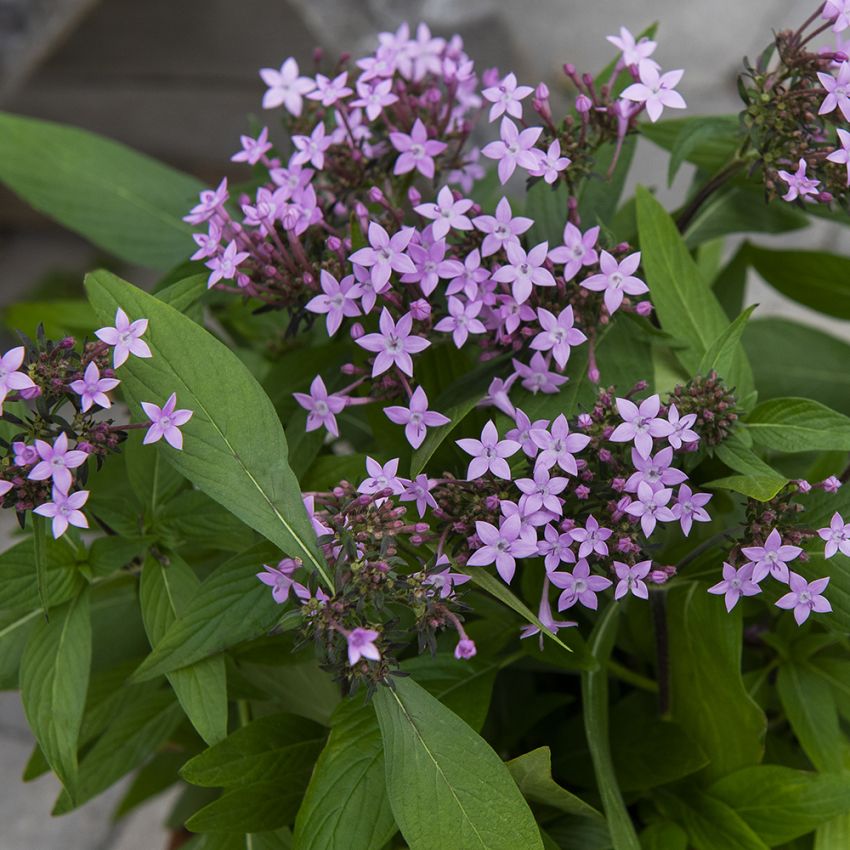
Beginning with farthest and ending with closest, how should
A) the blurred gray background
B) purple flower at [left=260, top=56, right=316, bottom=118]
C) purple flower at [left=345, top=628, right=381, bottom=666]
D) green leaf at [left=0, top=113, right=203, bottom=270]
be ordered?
the blurred gray background
green leaf at [left=0, top=113, right=203, bottom=270]
purple flower at [left=260, top=56, right=316, bottom=118]
purple flower at [left=345, top=628, right=381, bottom=666]

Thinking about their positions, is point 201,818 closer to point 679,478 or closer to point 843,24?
point 679,478

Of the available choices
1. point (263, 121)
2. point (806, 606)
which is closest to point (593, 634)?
point (806, 606)

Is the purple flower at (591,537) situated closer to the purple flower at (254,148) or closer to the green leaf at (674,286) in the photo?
the green leaf at (674,286)

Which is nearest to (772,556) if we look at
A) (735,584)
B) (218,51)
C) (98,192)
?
(735,584)

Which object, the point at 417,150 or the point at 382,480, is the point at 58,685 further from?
the point at 417,150

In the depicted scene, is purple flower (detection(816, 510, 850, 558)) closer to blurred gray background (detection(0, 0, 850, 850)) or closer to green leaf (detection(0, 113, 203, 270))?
green leaf (detection(0, 113, 203, 270))

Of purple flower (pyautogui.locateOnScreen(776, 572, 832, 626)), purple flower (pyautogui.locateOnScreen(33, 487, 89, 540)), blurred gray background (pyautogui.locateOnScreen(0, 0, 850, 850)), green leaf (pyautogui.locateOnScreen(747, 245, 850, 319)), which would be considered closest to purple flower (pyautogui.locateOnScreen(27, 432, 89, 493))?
purple flower (pyautogui.locateOnScreen(33, 487, 89, 540))
